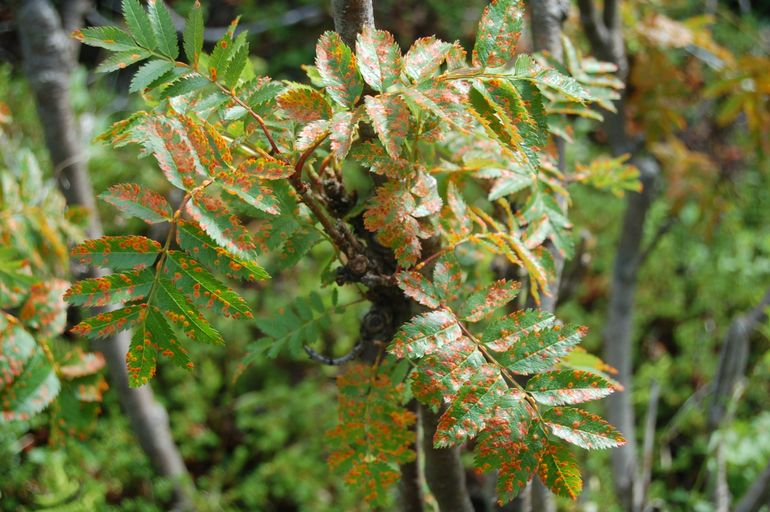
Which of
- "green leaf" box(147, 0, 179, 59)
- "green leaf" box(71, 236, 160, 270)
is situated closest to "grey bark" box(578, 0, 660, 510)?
"green leaf" box(147, 0, 179, 59)

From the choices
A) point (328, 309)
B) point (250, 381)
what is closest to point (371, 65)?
point (328, 309)

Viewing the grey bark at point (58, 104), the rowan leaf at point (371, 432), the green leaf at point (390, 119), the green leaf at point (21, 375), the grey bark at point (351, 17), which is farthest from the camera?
the grey bark at point (58, 104)

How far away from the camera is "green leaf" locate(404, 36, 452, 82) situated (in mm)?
667

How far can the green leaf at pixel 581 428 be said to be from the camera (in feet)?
2.17

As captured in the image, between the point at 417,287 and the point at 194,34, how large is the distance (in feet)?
1.21

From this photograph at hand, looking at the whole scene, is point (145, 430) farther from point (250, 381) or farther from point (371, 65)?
point (371, 65)

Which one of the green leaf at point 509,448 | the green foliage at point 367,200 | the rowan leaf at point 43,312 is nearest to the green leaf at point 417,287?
the green foliage at point 367,200

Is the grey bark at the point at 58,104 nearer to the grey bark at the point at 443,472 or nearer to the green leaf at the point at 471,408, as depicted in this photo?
the grey bark at the point at 443,472

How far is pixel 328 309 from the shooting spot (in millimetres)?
959

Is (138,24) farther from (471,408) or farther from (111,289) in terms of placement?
(471,408)

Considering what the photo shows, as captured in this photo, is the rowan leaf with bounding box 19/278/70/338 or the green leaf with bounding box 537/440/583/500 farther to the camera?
the rowan leaf with bounding box 19/278/70/338

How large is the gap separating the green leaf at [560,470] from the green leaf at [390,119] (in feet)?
1.13

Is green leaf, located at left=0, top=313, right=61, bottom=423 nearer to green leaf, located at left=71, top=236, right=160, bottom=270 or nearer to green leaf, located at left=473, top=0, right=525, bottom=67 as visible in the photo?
green leaf, located at left=71, top=236, right=160, bottom=270

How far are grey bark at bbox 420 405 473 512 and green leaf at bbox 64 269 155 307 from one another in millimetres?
424
